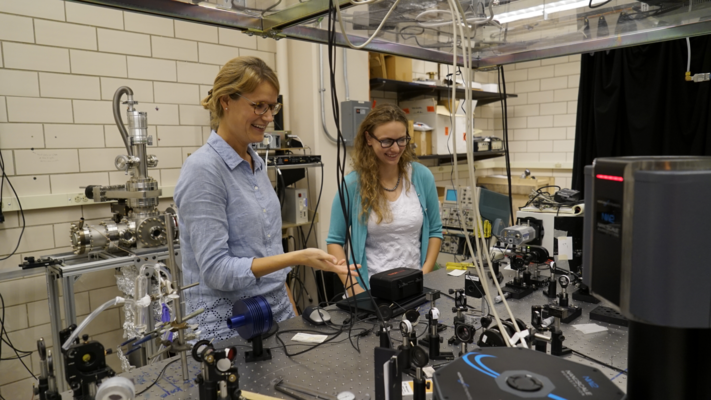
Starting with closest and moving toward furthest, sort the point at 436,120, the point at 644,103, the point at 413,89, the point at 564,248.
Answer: the point at 564,248
the point at 644,103
the point at 436,120
the point at 413,89

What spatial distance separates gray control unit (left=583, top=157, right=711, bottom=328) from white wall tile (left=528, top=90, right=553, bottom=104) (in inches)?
188

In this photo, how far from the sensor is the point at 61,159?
273 centimetres

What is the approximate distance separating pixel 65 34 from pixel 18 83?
Answer: 396 mm

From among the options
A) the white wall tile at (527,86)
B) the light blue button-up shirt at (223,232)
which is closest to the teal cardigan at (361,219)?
the light blue button-up shirt at (223,232)

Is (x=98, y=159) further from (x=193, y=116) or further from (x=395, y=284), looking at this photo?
(x=395, y=284)

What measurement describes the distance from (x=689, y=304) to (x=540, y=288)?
1.25 metres

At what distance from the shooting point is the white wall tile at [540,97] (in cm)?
498

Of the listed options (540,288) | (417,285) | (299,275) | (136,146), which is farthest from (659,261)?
(299,275)

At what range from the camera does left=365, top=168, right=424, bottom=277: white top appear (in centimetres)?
198

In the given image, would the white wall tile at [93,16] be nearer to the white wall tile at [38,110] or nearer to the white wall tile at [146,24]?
the white wall tile at [146,24]

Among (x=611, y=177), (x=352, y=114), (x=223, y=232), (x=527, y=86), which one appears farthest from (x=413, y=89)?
(x=611, y=177)

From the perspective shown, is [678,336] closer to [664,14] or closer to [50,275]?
[664,14]

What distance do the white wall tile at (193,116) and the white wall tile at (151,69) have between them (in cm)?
22

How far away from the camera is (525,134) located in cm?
523
